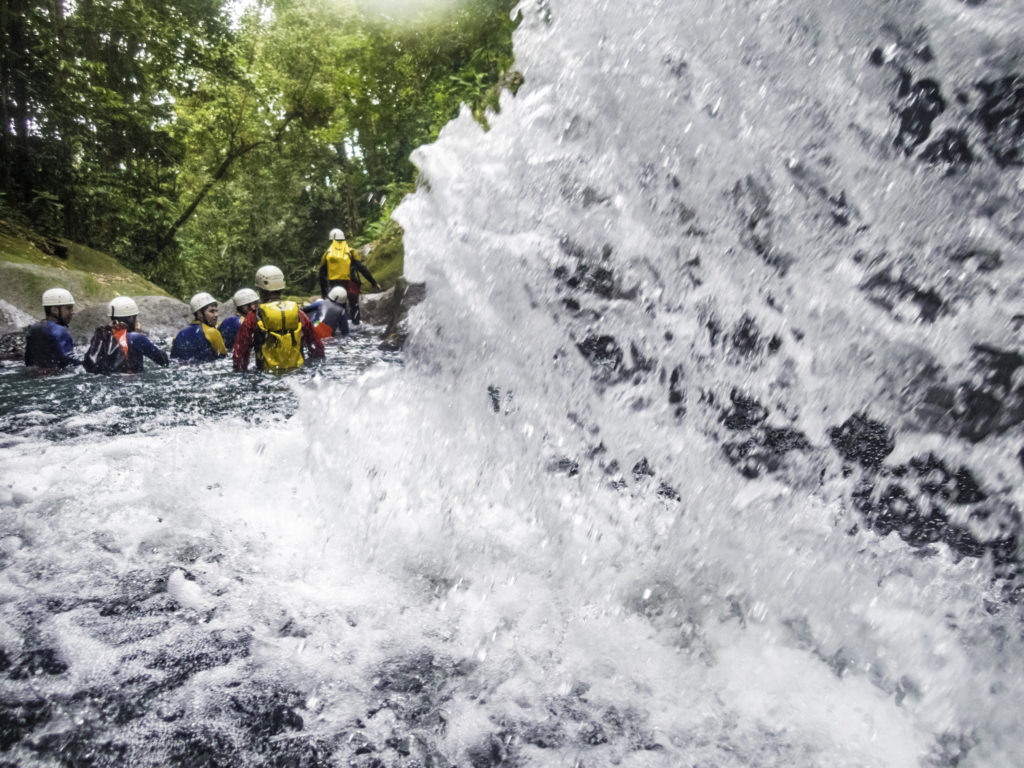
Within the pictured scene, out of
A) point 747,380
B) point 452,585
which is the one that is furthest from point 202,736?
point 747,380

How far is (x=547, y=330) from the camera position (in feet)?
14.6

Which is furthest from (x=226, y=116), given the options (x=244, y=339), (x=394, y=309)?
(x=244, y=339)

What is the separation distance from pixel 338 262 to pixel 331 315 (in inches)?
92.1

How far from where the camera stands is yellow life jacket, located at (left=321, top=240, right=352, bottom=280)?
1295 cm

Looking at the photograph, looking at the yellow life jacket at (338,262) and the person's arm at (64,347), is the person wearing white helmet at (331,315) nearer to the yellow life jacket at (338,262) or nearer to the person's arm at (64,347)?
the yellow life jacket at (338,262)

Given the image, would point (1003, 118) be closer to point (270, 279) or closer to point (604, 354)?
point (604, 354)

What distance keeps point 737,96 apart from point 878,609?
298 centimetres

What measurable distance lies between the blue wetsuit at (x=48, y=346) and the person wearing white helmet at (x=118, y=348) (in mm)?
270

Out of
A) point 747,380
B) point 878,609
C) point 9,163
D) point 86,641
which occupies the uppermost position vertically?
point 9,163

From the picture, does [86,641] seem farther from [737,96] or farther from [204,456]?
[737,96]

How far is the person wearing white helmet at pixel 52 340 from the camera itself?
8.05 meters

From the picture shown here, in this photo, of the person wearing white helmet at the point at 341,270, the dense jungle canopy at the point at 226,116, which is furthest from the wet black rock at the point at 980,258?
the person wearing white helmet at the point at 341,270

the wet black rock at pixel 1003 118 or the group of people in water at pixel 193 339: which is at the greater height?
the wet black rock at pixel 1003 118

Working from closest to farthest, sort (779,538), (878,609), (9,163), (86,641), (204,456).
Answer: (86,641), (878,609), (779,538), (204,456), (9,163)
